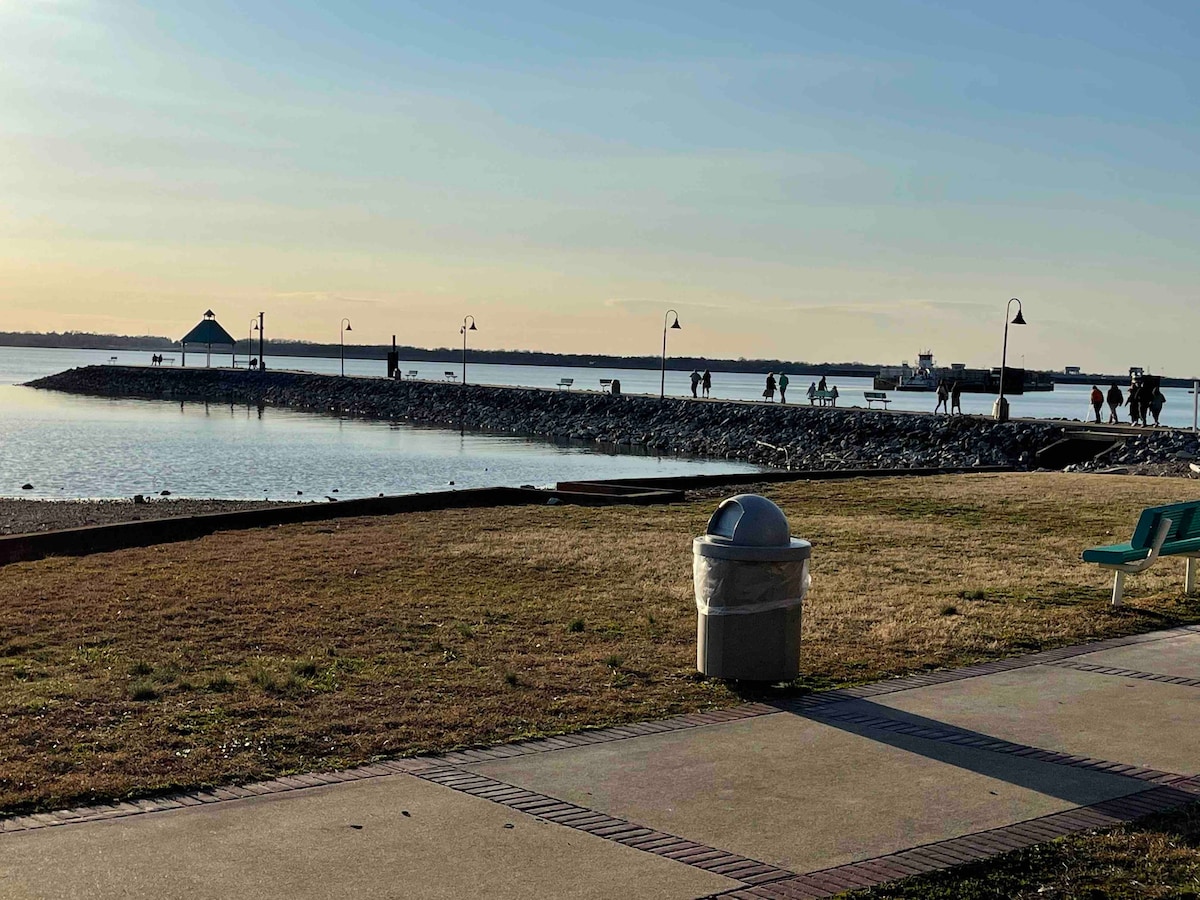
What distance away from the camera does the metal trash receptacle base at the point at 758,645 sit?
7953 mm

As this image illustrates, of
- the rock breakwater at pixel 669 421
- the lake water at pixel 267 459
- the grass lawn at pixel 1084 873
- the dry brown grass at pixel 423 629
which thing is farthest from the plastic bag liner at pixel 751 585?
the rock breakwater at pixel 669 421

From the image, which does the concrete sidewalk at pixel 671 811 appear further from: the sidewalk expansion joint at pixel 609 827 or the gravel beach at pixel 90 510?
the gravel beach at pixel 90 510

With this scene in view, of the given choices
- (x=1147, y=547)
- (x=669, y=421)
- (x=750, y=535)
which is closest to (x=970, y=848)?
(x=750, y=535)

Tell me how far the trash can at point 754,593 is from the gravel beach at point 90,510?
600 inches

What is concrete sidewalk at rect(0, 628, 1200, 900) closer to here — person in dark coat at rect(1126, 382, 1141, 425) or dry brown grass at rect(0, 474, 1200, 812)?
dry brown grass at rect(0, 474, 1200, 812)

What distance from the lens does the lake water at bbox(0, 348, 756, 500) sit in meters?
34.5

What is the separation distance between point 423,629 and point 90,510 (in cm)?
1731

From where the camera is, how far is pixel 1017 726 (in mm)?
7148

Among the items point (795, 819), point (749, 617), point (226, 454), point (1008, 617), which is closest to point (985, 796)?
point (795, 819)

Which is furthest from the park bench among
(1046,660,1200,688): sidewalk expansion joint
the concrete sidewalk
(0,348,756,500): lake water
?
(0,348,756,500): lake water

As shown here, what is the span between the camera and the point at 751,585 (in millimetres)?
7953

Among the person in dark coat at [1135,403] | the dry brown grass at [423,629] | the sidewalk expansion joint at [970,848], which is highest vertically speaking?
the person in dark coat at [1135,403]

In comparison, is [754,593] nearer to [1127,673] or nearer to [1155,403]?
[1127,673]

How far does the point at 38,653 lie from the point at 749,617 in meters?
4.67
